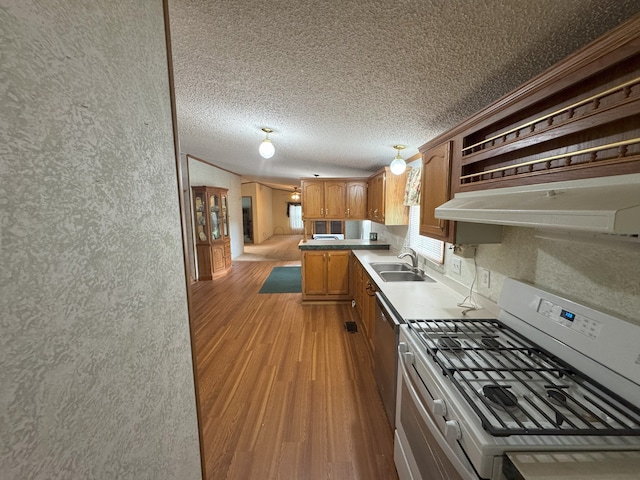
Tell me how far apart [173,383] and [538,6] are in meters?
1.71

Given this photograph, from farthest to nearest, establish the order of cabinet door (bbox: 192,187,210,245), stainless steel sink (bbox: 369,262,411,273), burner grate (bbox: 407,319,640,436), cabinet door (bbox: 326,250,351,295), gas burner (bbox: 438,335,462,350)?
cabinet door (bbox: 192,187,210,245), cabinet door (bbox: 326,250,351,295), stainless steel sink (bbox: 369,262,411,273), gas burner (bbox: 438,335,462,350), burner grate (bbox: 407,319,640,436)

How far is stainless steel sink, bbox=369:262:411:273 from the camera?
282cm

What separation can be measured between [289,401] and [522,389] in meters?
1.64

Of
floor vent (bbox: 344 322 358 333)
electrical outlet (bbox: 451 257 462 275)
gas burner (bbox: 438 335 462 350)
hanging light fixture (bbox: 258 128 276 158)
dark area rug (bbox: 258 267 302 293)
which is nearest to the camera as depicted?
gas burner (bbox: 438 335 462 350)

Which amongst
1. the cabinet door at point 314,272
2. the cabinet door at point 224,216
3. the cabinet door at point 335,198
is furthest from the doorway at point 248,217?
the cabinet door at point 314,272

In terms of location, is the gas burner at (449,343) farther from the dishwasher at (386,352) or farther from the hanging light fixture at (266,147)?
the hanging light fixture at (266,147)

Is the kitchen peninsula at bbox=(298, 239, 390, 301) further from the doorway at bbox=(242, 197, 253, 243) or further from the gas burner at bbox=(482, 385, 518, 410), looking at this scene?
the doorway at bbox=(242, 197, 253, 243)

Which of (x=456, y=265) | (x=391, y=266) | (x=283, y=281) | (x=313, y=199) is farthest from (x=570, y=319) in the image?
(x=283, y=281)

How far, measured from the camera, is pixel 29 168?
40 centimetres

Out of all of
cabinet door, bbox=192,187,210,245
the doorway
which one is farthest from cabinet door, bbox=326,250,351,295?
the doorway

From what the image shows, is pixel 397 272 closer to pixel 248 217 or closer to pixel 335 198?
pixel 335 198

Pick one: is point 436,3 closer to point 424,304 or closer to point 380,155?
point 424,304

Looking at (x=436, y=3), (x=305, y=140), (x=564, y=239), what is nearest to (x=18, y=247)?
(x=436, y=3)

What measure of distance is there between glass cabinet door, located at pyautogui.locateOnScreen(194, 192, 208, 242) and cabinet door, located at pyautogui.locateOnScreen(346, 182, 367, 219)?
3.04 metres
